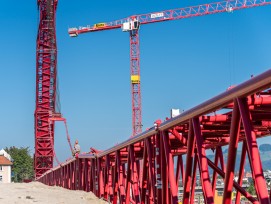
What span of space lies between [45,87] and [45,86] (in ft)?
0.49

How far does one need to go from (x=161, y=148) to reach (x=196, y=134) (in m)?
4.00

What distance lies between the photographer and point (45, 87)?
230 feet

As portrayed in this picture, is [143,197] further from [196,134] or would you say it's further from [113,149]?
[196,134]

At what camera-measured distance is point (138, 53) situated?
308 feet

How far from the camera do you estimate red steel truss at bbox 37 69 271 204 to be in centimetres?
1041

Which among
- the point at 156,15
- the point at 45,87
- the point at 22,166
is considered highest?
the point at 156,15

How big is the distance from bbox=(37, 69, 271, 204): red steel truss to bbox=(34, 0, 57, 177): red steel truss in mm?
38049

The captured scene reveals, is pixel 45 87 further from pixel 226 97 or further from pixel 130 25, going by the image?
pixel 226 97

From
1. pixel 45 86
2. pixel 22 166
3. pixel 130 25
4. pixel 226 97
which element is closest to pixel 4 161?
pixel 22 166

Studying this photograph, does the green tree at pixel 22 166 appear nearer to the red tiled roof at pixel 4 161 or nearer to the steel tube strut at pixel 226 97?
the red tiled roof at pixel 4 161

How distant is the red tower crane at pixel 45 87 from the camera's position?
68938 millimetres

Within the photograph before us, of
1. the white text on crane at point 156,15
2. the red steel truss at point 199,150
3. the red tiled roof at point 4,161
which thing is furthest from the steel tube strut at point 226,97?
the red tiled roof at point 4,161

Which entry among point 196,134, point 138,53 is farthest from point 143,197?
point 138,53

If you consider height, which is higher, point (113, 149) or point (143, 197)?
point (113, 149)
